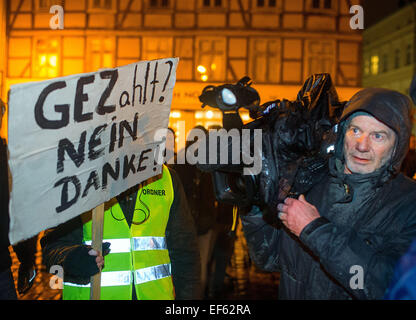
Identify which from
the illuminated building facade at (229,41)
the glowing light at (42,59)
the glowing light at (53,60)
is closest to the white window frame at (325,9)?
the illuminated building facade at (229,41)

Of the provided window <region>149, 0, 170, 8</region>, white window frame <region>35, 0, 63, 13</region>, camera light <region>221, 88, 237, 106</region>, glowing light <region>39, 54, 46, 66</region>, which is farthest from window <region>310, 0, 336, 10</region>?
camera light <region>221, 88, 237, 106</region>

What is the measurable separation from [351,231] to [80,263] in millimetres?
1240

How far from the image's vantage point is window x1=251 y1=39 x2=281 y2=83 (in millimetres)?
16531

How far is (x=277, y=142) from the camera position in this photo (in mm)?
1791

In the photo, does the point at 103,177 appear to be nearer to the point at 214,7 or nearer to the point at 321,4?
the point at 214,7

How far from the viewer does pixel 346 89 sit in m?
16.4

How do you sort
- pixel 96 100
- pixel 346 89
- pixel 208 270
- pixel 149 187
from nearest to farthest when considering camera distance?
1. pixel 96 100
2. pixel 149 187
3. pixel 208 270
4. pixel 346 89

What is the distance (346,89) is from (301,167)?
15.6 m

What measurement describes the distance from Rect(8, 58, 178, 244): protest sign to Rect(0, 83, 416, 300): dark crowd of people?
0.28 m

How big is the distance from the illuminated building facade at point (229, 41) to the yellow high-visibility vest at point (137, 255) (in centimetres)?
1420

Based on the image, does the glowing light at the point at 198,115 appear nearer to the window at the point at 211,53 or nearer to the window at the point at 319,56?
the window at the point at 211,53

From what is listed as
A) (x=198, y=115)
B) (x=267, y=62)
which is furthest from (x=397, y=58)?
(x=198, y=115)

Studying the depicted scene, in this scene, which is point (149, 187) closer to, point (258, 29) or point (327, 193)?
point (327, 193)

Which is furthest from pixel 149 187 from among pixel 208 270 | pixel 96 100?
pixel 208 270
